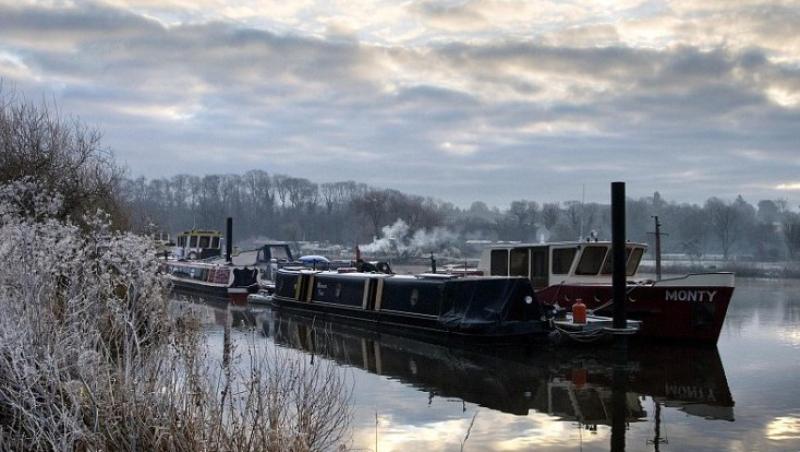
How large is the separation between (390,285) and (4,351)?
51.9ft

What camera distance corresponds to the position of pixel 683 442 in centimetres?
1123

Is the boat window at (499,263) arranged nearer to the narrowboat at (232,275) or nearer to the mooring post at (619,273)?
the mooring post at (619,273)

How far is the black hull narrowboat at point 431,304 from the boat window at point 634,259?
4568 mm

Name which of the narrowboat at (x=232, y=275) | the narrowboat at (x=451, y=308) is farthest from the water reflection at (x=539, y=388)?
the narrowboat at (x=232, y=275)

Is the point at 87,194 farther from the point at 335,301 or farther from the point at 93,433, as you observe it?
the point at 93,433

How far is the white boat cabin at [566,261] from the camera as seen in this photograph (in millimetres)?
22125

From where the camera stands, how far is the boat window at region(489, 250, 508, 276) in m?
23.8

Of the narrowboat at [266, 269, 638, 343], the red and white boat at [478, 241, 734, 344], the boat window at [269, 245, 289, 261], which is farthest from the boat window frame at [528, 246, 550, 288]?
the boat window at [269, 245, 289, 261]

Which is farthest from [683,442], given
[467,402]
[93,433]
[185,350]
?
[93,433]

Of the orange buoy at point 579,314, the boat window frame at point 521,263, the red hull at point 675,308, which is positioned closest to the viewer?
the orange buoy at point 579,314

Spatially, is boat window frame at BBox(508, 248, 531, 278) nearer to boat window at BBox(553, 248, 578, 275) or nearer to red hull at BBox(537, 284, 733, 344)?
boat window at BBox(553, 248, 578, 275)

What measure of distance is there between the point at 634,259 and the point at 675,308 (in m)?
2.56

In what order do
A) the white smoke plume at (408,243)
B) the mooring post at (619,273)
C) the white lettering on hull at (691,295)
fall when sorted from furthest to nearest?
Answer: the white smoke plume at (408,243) → the white lettering on hull at (691,295) → the mooring post at (619,273)

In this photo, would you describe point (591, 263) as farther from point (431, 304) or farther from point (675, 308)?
point (431, 304)
